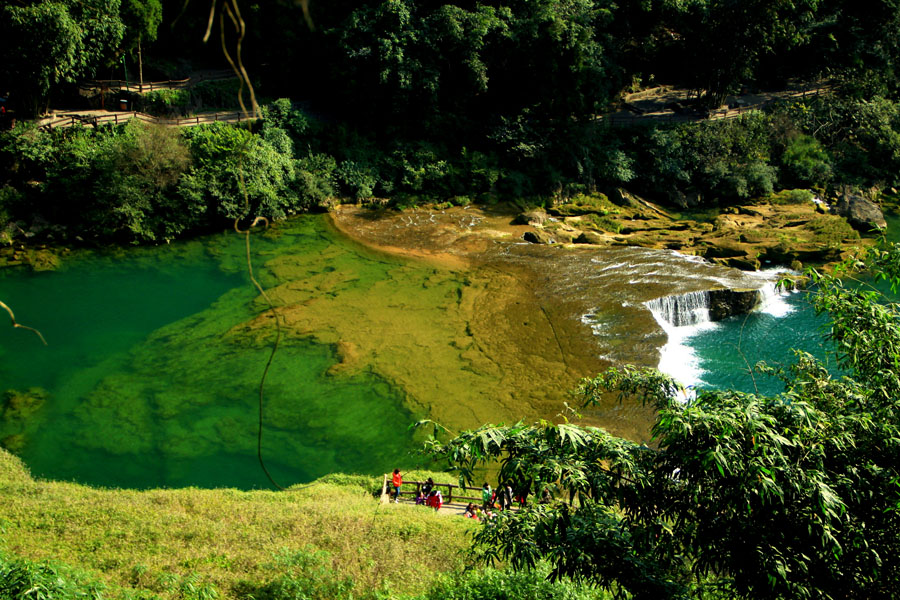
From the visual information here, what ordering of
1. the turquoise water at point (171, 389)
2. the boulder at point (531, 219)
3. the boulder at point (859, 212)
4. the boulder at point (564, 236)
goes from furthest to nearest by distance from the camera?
1. the boulder at point (531, 219)
2. the boulder at point (859, 212)
3. the boulder at point (564, 236)
4. the turquoise water at point (171, 389)

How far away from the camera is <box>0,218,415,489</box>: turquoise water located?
1888 cm

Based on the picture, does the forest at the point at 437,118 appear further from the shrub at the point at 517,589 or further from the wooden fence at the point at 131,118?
the shrub at the point at 517,589

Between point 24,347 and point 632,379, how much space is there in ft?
72.9

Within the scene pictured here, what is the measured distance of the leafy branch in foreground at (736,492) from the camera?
23.7 feet

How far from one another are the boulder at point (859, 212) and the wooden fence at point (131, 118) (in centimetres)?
3175

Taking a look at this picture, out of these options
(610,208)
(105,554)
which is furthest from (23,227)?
(610,208)

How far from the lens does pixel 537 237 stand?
32531 mm

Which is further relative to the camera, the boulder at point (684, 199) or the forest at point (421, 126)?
the boulder at point (684, 199)

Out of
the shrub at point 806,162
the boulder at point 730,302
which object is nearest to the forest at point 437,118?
the shrub at point 806,162

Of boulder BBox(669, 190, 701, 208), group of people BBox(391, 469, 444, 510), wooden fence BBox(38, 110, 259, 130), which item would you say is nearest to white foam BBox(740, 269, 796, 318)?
boulder BBox(669, 190, 701, 208)

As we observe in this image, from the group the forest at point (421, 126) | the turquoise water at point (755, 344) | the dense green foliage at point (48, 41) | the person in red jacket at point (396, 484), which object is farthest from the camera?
the dense green foliage at point (48, 41)

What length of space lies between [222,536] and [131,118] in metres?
26.8

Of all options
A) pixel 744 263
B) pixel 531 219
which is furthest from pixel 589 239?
pixel 744 263

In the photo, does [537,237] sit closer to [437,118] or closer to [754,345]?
[437,118]
